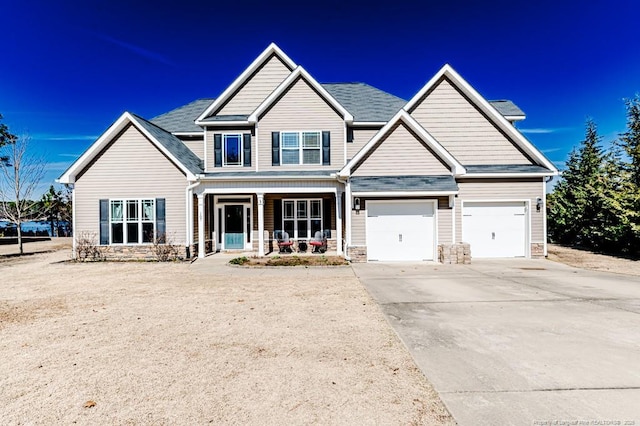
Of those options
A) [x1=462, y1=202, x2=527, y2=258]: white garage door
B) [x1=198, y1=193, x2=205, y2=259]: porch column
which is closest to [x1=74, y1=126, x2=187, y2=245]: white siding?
[x1=198, y1=193, x2=205, y2=259]: porch column

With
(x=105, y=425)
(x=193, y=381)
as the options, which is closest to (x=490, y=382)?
(x=193, y=381)

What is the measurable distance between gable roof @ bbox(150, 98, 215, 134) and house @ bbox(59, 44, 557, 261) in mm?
1019

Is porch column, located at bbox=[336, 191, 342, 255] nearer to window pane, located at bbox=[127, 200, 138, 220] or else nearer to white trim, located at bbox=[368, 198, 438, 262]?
white trim, located at bbox=[368, 198, 438, 262]

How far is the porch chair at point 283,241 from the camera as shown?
605 inches

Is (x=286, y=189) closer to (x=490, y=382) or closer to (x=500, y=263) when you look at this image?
(x=500, y=263)

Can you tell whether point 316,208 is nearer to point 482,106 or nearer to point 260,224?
point 260,224

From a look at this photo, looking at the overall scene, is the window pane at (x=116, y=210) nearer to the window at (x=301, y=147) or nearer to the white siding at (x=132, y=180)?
the white siding at (x=132, y=180)

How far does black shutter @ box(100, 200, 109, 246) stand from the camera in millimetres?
14234

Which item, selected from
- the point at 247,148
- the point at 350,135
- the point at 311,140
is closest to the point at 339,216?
the point at 311,140

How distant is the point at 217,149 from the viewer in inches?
614

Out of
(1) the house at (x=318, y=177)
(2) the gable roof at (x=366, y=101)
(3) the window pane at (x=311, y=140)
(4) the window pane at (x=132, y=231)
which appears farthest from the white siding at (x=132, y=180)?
(2) the gable roof at (x=366, y=101)

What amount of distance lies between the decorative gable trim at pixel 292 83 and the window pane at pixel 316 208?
4179mm

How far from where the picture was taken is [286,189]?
1421cm

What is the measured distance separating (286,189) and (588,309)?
10.8 m
